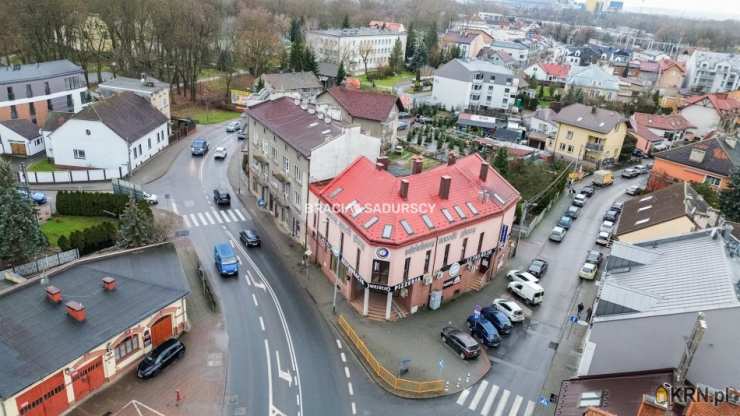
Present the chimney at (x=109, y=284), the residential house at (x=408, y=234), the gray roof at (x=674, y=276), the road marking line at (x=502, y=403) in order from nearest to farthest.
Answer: the gray roof at (x=674, y=276) → the road marking line at (x=502, y=403) → the chimney at (x=109, y=284) → the residential house at (x=408, y=234)

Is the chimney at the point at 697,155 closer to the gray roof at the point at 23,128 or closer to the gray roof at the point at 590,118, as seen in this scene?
the gray roof at the point at 590,118

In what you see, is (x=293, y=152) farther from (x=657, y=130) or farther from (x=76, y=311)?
(x=657, y=130)

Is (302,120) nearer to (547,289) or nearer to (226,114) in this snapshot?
(547,289)

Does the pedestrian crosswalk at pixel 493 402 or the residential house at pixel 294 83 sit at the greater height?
the residential house at pixel 294 83

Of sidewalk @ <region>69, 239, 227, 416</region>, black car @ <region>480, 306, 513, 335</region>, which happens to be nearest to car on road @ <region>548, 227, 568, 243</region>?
black car @ <region>480, 306, 513, 335</region>

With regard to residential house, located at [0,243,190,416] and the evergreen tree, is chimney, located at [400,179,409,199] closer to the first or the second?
residential house, located at [0,243,190,416]

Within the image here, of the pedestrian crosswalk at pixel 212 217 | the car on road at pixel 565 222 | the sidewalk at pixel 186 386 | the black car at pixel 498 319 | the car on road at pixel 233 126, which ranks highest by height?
the car on road at pixel 233 126

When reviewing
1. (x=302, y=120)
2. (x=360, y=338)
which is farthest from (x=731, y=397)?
(x=302, y=120)

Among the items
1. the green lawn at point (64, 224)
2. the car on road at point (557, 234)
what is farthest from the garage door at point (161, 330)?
the car on road at point (557, 234)
